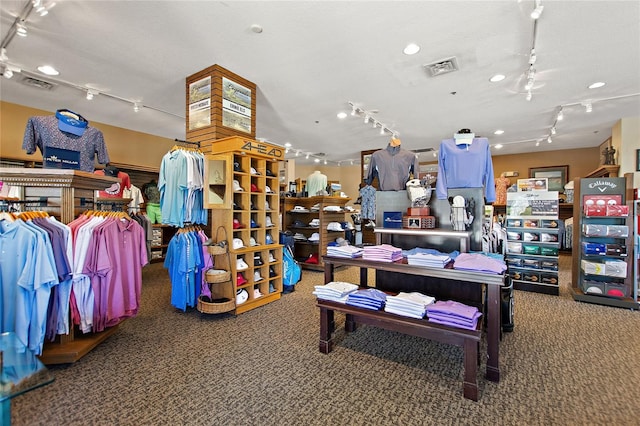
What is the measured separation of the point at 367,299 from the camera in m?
2.54

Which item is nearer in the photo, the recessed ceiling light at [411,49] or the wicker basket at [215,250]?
the wicker basket at [215,250]

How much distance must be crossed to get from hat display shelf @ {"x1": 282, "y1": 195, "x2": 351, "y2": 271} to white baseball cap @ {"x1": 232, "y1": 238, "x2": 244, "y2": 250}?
7.61 ft

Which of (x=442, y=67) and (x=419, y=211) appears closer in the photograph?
(x=419, y=211)

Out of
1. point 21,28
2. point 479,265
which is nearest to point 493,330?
point 479,265

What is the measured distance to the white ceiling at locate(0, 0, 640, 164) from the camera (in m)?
3.06

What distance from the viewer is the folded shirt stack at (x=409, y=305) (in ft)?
7.58

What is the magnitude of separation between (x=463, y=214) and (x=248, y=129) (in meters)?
3.50

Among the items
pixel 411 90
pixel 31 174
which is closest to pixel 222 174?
pixel 31 174

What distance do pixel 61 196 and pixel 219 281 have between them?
5.78ft

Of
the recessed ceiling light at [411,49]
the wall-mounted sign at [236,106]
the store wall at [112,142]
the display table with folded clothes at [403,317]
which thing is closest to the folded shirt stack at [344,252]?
the display table with folded clothes at [403,317]

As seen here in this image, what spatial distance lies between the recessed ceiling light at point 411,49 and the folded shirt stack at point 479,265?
284 cm

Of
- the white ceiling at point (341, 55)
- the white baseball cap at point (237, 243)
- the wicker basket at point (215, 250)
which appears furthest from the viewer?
the white baseball cap at point (237, 243)

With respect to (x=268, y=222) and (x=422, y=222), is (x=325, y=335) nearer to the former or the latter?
(x=422, y=222)

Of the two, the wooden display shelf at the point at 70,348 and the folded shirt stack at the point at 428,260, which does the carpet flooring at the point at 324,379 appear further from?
the folded shirt stack at the point at 428,260
